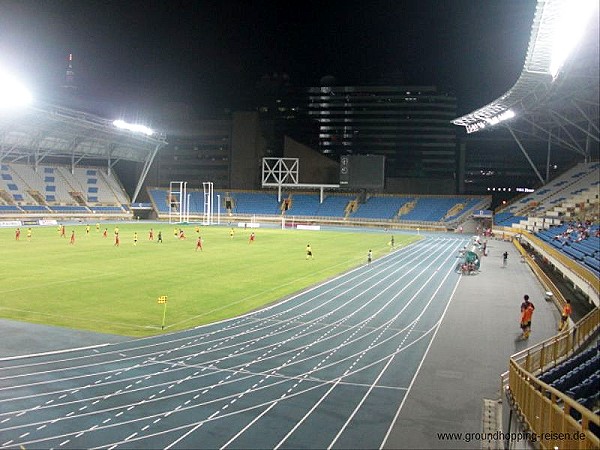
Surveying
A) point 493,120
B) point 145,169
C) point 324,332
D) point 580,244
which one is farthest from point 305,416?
point 145,169

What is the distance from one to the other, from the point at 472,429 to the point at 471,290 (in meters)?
16.7

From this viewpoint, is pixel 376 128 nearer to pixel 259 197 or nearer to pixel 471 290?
pixel 259 197

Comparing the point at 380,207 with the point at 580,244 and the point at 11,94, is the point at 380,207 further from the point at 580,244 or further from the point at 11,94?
the point at 11,94

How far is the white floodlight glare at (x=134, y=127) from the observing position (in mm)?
75250

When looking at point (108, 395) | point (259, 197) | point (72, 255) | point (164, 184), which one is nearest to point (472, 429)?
point (108, 395)

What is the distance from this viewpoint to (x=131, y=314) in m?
18.0

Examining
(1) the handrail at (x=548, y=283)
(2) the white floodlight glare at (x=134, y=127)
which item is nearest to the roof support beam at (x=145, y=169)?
(2) the white floodlight glare at (x=134, y=127)

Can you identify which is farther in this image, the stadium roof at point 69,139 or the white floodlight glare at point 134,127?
the white floodlight glare at point 134,127

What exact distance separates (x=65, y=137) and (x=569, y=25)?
64927mm

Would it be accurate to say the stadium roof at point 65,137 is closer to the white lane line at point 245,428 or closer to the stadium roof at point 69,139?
the stadium roof at point 69,139

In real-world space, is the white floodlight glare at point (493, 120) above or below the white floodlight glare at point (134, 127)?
below

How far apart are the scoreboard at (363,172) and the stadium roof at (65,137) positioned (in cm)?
3135

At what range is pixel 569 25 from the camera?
2745 centimetres

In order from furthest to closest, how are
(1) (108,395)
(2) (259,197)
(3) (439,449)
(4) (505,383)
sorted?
(2) (259,197), (4) (505,383), (1) (108,395), (3) (439,449)
